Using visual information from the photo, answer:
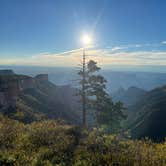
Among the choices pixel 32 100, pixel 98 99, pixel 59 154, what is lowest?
pixel 32 100

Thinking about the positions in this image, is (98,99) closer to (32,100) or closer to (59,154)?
(59,154)

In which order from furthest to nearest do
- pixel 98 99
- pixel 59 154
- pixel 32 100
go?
pixel 32 100
pixel 98 99
pixel 59 154

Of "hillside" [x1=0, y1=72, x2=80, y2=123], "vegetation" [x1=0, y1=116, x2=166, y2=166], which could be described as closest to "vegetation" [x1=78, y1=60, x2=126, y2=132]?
"hillside" [x1=0, y1=72, x2=80, y2=123]

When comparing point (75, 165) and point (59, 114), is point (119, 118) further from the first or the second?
point (59, 114)

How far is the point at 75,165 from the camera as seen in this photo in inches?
225

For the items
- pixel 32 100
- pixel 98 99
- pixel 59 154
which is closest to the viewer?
pixel 59 154

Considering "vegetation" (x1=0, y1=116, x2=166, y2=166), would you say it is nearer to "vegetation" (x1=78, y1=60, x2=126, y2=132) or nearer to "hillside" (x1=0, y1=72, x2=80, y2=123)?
"vegetation" (x1=78, y1=60, x2=126, y2=132)

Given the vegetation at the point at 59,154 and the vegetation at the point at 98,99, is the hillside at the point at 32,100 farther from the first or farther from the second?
the vegetation at the point at 59,154

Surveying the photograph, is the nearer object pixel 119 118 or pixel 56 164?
pixel 56 164

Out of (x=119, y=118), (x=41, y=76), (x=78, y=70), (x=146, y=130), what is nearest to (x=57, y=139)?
(x=78, y=70)

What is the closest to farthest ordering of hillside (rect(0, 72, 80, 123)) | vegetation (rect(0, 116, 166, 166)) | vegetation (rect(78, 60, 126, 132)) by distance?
1. vegetation (rect(0, 116, 166, 166))
2. vegetation (rect(78, 60, 126, 132))
3. hillside (rect(0, 72, 80, 123))

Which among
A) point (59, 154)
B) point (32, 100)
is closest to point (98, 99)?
point (59, 154)

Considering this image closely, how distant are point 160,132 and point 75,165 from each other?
76190 mm

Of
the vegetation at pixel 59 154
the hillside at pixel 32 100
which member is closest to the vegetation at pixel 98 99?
the hillside at pixel 32 100
